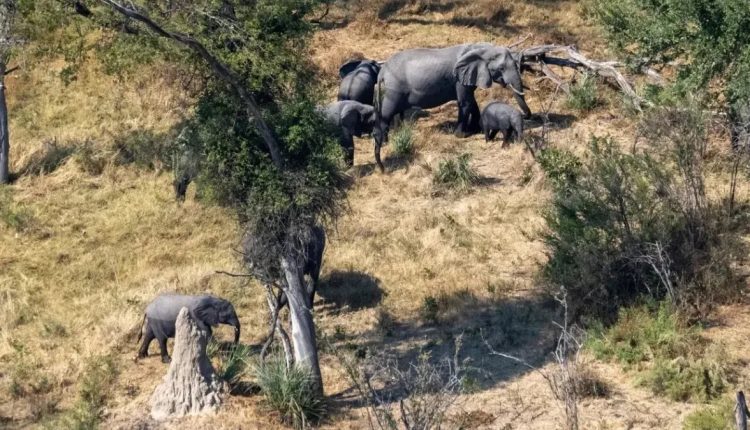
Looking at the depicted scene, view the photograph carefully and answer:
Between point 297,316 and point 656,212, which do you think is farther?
point 656,212

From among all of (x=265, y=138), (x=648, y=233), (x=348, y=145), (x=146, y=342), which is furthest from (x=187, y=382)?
(x=348, y=145)

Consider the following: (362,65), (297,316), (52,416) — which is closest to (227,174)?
(297,316)

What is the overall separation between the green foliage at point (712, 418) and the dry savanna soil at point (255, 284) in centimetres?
35

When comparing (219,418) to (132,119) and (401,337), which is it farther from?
(132,119)

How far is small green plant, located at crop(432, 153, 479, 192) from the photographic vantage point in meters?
20.0

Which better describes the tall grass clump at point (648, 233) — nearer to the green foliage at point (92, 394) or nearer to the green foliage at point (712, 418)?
the green foliage at point (712, 418)

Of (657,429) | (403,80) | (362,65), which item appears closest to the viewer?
(657,429)

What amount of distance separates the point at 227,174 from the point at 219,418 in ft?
9.57

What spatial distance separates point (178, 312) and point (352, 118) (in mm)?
8186

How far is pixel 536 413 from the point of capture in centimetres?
1278

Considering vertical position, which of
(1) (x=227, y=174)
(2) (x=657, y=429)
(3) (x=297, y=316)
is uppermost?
(1) (x=227, y=174)

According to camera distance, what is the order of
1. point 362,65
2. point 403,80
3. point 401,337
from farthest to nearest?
point 362,65
point 403,80
point 401,337

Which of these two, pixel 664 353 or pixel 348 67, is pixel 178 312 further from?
pixel 348 67

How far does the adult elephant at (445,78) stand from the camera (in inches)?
879
